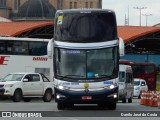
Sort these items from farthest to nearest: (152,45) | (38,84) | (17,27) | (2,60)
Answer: (152,45), (17,27), (2,60), (38,84)

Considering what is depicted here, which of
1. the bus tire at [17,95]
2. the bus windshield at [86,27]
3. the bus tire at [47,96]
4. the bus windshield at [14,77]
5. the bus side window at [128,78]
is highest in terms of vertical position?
the bus windshield at [86,27]

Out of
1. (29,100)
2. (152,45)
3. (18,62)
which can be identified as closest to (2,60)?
(18,62)

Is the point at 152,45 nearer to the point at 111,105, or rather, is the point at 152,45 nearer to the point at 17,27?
the point at 17,27

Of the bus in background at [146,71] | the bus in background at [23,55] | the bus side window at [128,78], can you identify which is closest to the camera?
the bus side window at [128,78]

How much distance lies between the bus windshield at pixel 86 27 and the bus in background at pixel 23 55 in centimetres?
1632

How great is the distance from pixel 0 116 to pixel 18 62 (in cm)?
2442

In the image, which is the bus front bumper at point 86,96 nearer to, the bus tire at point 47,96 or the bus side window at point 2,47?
the bus tire at point 47,96

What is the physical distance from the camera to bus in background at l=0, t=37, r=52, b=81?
42.2 m

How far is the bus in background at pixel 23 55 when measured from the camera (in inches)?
1663

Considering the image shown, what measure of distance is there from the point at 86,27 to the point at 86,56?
1145 mm

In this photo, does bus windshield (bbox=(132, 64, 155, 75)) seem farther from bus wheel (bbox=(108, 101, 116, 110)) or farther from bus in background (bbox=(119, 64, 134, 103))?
bus wheel (bbox=(108, 101, 116, 110))

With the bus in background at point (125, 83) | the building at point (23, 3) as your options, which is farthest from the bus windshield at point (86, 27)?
the building at point (23, 3)

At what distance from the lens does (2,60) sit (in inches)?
1681

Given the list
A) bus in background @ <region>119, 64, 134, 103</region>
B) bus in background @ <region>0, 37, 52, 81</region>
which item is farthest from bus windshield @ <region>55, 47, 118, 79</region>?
bus in background @ <region>0, 37, 52, 81</region>
